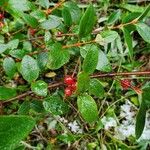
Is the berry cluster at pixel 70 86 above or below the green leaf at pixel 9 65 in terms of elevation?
above

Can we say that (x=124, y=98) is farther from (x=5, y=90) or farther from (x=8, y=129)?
(x=8, y=129)

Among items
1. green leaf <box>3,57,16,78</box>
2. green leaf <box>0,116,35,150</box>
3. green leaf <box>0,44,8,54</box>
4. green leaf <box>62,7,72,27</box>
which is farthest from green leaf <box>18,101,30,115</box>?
green leaf <box>0,116,35,150</box>

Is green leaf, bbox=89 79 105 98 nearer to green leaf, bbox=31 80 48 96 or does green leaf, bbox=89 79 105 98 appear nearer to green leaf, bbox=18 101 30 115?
green leaf, bbox=31 80 48 96

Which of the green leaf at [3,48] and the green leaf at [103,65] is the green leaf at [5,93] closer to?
the green leaf at [3,48]

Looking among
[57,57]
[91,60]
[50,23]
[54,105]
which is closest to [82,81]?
[91,60]

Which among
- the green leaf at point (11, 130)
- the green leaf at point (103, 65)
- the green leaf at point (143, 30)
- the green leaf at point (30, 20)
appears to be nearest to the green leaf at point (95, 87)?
the green leaf at point (103, 65)

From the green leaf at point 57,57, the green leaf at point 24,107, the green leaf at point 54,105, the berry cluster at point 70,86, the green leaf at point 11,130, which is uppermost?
the green leaf at point 11,130
